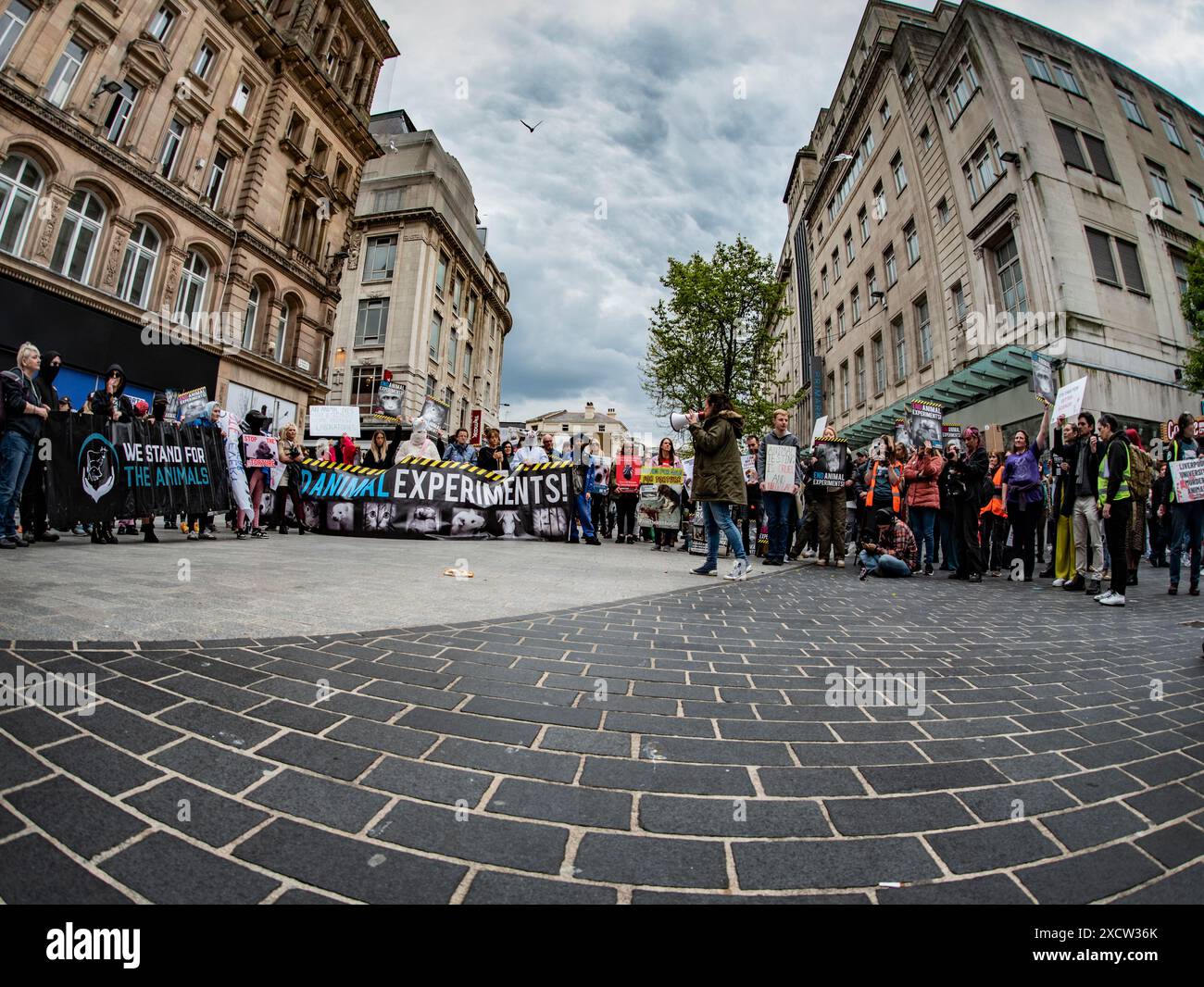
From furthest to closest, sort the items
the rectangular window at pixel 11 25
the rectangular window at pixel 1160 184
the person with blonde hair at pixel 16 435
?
the rectangular window at pixel 1160 184 → the rectangular window at pixel 11 25 → the person with blonde hair at pixel 16 435

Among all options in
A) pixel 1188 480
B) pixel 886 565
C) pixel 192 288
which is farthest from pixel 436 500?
pixel 192 288

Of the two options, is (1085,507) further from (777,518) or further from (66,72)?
(66,72)

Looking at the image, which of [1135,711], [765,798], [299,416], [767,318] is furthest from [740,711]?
[299,416]

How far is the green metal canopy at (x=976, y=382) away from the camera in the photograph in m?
15.7

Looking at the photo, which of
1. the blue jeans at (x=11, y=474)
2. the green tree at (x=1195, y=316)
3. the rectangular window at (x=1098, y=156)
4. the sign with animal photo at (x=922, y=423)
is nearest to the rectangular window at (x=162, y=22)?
Answer: the blue jeans at (x=11, y=474)

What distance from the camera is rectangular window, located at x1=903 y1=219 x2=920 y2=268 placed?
884 inches

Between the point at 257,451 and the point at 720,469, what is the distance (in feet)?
27.7

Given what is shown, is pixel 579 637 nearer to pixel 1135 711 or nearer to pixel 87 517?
pixel 1135 711

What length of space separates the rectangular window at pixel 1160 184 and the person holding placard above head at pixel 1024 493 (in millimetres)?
19425

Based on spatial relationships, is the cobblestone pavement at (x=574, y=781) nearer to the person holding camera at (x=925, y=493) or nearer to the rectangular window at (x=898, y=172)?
the person holding camera at (x=925, y=493)

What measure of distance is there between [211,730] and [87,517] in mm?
6998
